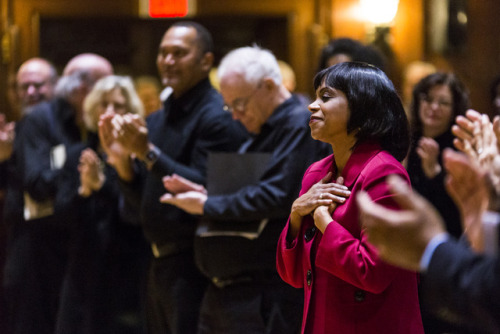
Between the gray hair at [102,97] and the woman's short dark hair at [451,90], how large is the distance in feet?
4.81

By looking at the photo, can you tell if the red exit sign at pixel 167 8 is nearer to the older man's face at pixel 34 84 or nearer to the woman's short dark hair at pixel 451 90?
the older man's face at pixel 34 84

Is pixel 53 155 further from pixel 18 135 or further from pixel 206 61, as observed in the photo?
pixel 206 61

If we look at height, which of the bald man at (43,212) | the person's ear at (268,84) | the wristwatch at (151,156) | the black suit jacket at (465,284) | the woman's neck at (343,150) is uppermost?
the person's ear at (268,84)

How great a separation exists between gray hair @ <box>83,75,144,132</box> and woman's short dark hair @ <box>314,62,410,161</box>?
203 cm

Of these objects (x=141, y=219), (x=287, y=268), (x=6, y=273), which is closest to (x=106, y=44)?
(x=6, y=273)

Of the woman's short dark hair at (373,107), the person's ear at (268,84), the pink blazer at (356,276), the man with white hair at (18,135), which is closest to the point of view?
the pink blazer at (356,276)

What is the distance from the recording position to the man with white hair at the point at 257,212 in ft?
9.70

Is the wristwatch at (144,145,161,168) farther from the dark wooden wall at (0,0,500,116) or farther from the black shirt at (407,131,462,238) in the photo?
the dark wooden wall at (0,0,500,116)

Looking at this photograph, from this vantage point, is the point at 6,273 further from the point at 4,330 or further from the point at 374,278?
the point at 374,278

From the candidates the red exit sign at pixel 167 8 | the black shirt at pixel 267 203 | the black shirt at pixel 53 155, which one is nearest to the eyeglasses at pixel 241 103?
the black shirt at pixel 267 203

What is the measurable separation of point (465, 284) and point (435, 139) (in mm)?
2102

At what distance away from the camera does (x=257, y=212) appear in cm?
295

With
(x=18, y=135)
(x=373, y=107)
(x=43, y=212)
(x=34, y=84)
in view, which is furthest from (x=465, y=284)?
(x=34, y=84)

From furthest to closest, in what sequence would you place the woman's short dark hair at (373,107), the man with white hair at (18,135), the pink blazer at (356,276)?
1. the man with white hair at (18,135)
2. the woman's short dark hair at (373,107)
3. the pink blazer at (356,276)
